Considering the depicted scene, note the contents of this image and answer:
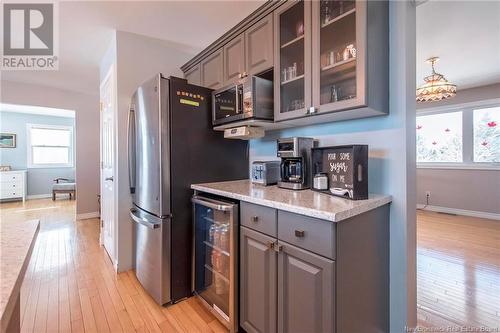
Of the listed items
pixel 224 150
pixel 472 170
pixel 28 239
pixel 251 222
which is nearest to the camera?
pixel 28 239

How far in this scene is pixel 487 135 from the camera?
4.36 meters

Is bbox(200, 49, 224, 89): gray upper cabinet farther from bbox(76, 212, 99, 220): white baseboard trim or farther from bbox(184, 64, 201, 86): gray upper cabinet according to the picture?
bbox(76, 212, 99, 220): white baseboard trim

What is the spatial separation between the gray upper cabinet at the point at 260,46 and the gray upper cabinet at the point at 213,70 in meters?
0.41

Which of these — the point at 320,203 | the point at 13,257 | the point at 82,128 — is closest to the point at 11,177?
the point at 82,128

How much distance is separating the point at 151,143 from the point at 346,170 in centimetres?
152

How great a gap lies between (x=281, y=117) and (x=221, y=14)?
55.3 inches

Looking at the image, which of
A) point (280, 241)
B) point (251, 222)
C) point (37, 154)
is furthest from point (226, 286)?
point (37, 154)

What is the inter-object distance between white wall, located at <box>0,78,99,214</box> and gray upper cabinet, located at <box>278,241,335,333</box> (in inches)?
193

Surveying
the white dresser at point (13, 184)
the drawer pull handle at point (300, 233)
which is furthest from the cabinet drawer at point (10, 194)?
the drawer pull handle at point (300, 233)

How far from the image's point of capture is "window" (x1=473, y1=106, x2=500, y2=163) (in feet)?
14.0

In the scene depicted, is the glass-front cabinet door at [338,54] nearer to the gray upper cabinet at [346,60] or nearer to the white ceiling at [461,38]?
the gray upper cabinet at [346,60]

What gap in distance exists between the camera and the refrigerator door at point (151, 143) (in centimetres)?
185

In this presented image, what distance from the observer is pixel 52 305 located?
190 centimetres

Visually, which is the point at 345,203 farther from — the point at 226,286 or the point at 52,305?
the point at 52,305
